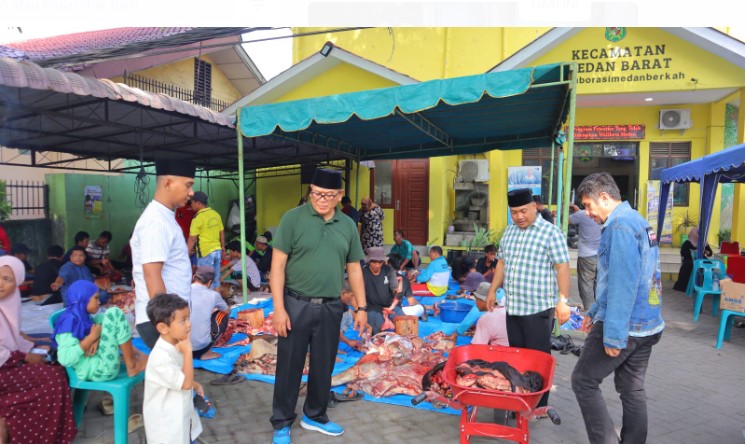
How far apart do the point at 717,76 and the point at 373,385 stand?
10978mm

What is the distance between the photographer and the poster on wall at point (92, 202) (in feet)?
39.9

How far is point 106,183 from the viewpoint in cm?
1288

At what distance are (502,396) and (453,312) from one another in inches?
164

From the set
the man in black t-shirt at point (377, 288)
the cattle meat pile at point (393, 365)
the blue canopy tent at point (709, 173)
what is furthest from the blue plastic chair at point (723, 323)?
the man in black t-shirt at point (377, 288)

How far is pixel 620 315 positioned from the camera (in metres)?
2.86

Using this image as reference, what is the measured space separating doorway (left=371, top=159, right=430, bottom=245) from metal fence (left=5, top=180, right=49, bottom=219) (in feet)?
27.8

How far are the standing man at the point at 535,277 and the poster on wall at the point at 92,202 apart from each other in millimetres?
11875

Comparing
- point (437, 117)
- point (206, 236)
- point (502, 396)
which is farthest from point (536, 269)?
point (206, 236)

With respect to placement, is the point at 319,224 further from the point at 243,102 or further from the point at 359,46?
the point at 359,46

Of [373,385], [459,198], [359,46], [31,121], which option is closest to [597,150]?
[459,198]

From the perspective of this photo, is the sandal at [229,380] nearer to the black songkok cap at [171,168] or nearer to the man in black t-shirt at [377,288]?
the man in black t-shirt at [377,288]

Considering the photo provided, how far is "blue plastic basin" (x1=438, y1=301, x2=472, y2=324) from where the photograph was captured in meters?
7.03

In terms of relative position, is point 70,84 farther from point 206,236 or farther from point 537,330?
point 537,330

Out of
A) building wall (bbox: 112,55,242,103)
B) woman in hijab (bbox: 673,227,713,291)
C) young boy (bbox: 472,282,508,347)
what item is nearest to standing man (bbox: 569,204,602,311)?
woman in hijab (bbox: 673,227,713,291)
